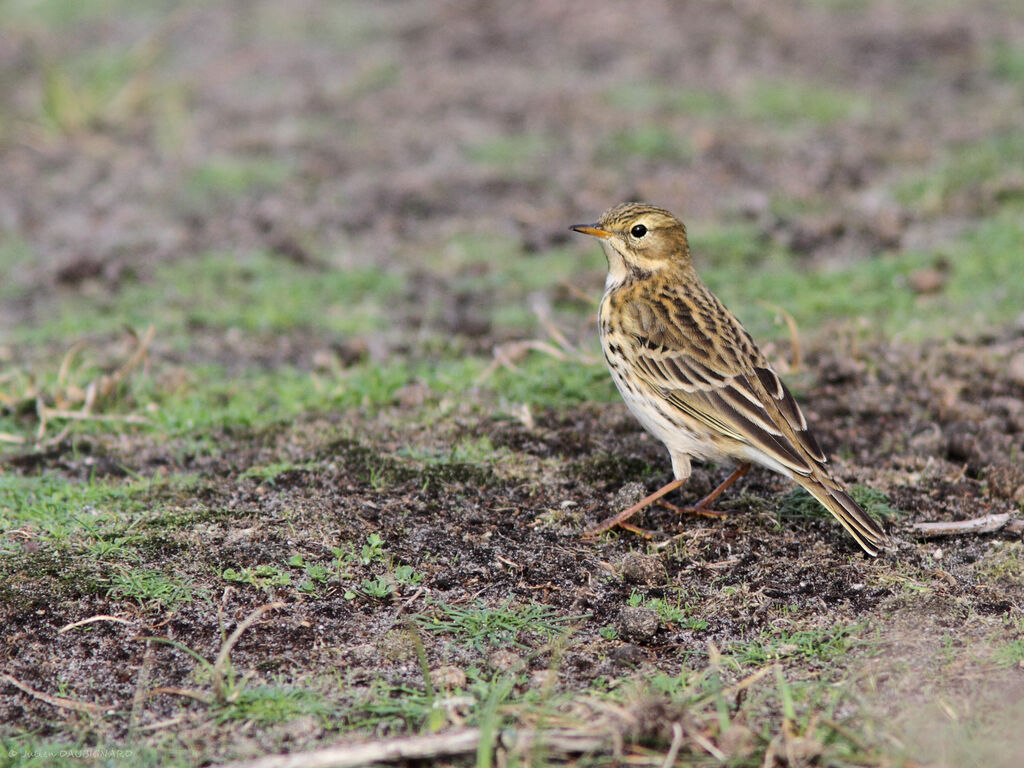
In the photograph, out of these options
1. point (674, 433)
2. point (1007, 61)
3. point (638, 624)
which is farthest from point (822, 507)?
point (1007, 61)

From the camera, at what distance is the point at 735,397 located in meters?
5.37

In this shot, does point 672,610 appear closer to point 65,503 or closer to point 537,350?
point 65,503

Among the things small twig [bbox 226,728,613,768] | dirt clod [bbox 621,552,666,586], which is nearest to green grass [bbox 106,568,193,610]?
small twig [bbox 226,728,613,768]

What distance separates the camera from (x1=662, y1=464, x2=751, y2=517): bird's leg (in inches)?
216

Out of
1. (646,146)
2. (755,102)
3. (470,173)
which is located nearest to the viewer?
(470,173)

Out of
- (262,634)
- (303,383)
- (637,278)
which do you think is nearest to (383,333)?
(303,383)

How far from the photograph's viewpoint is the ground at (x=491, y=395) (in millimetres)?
4012

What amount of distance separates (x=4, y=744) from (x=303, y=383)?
3.54 meters

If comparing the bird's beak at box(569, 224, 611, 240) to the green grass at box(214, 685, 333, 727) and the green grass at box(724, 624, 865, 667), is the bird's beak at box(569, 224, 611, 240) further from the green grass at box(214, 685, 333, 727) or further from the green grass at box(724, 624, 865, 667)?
the green grass at box(214, 685, 333, 727)

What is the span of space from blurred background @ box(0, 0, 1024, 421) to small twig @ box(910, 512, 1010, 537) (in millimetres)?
2155

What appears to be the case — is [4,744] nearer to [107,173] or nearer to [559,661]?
[559,661]

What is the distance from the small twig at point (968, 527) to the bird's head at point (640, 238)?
6.62 feet

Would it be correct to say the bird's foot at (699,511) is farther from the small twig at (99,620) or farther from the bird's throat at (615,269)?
the small twig at (99,620)

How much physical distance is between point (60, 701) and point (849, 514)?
3.24 m
